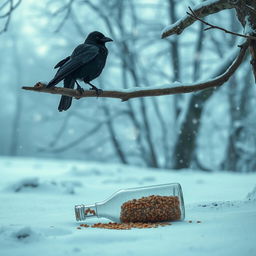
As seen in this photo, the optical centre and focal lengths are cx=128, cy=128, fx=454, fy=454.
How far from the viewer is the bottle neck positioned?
2.72 meters

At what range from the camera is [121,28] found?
1083 cm

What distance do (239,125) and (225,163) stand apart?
4.83 feet

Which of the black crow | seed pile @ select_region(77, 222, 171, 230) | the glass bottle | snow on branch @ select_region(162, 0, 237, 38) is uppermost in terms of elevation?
snow on branch @ select_region(162, 0, 237, 38)

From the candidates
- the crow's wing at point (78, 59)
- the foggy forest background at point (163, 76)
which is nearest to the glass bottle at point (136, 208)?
the crow's wing at point (78, 59)

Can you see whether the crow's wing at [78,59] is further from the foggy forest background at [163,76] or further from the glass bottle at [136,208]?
the foggy forest background at [163,76]

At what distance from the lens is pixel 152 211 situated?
8.98ft

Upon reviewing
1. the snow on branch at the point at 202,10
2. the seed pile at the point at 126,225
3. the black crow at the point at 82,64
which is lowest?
the seed pile at the point at 126,225

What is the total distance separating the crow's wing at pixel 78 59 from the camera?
2.75 metres

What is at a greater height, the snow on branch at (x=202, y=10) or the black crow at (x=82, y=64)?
the snow on branch at (x=202, y=10)

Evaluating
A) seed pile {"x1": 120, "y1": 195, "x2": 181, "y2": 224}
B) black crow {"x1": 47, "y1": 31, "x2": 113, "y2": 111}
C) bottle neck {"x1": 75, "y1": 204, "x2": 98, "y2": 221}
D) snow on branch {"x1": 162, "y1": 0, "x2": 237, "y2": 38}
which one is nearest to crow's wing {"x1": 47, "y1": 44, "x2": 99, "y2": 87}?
black crow {"x1": 47, "y1": 31, "x2": 113, "y2": 111}

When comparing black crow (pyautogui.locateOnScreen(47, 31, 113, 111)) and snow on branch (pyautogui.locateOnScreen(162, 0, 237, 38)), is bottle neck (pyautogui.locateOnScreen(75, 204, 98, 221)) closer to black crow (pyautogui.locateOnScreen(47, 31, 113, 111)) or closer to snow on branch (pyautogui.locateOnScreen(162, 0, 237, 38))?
black crow (pyautogui.locateOnScreen(47, 31, 113, 111))

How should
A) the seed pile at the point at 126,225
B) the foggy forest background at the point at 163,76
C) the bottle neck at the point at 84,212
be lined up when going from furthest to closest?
the foggy forest background at the point at 163,76, the bottle neck at the point at 84,212, the seed pile at the point at 126,225

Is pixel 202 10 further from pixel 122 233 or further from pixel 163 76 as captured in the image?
pixel 163 76

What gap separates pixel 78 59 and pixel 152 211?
110 centimetres
